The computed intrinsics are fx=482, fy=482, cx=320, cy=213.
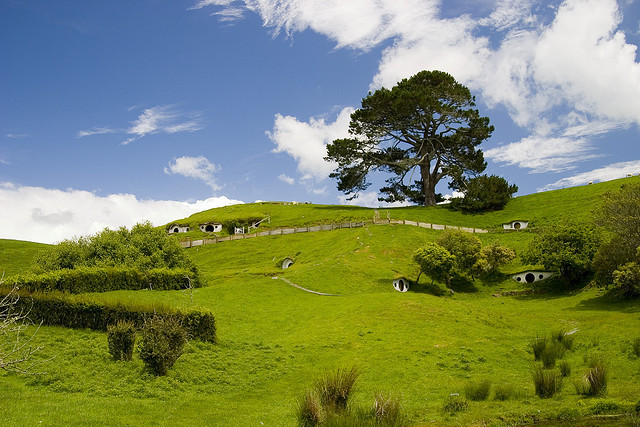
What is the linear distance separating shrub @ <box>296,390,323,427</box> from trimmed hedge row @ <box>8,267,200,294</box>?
28.7 m

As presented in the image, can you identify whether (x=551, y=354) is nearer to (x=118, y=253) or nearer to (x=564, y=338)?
(x=564, y=338)

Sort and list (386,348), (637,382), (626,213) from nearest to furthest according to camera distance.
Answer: (637,382), (386,348), (626,213)

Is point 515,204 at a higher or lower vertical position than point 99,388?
higher

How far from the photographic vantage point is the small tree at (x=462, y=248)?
5978 centimetres

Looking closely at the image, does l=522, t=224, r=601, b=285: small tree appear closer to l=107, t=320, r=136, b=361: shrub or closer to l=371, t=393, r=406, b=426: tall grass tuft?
l=371, t=393, r=406, b=426: tall grass tuft

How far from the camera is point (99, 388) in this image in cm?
2095

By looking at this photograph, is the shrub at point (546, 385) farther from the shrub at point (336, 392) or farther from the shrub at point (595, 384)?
the shrub at point (336, 392)

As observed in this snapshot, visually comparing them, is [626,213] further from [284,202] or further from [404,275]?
[284,202]

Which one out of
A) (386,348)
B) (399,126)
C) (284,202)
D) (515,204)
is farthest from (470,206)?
(386,348)

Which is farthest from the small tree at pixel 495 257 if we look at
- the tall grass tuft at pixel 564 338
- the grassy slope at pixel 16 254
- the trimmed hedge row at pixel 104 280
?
the grassy slope at pixel 16 254

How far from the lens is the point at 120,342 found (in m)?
24.3

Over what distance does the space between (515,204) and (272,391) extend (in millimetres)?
86057

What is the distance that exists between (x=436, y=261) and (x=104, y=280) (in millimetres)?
35549

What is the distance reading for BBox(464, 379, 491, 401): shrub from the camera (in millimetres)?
20875
